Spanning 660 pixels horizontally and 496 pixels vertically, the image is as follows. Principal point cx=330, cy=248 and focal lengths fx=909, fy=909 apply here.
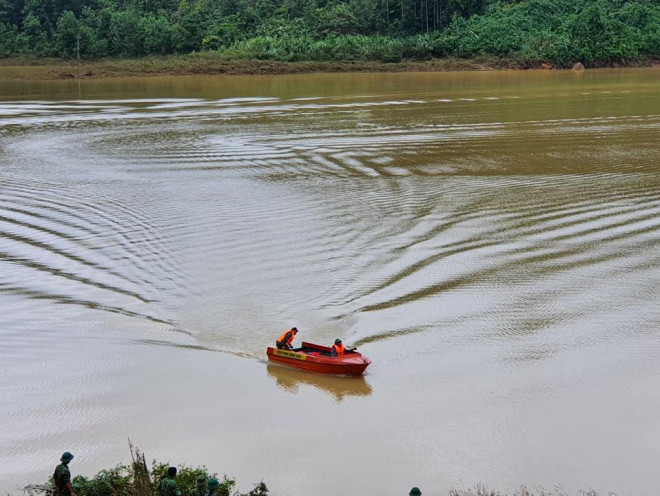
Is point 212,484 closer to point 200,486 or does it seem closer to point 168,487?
point 200,486

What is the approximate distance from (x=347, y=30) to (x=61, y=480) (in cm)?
6574

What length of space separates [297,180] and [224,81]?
35.2 meters

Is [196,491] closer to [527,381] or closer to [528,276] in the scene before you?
[527,381]

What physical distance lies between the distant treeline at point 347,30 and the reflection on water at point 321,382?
172ft

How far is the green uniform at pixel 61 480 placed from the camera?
9680mm

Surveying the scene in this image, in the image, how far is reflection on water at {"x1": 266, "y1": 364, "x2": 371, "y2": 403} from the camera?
45.6 feet

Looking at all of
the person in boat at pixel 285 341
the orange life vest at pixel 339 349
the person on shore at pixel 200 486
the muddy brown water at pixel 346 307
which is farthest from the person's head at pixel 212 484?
the person in boat at pixel 285 341

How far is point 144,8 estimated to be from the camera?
265ft

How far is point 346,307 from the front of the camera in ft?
54.5

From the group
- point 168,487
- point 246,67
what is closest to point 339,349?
point 168,487

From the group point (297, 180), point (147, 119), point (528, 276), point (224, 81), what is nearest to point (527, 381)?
point (528, 276)

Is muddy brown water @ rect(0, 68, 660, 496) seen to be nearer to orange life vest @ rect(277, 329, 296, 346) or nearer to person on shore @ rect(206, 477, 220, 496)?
orange life vest @ rect(277, 329, 296, 346)

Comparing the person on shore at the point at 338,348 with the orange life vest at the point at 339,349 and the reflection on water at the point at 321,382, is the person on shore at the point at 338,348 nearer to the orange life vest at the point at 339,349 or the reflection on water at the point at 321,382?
the orange life vest at the point at 339,349

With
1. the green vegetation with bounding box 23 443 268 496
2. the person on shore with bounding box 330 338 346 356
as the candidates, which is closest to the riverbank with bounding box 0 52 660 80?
the person on shore with bounding box 330 338 346 356
